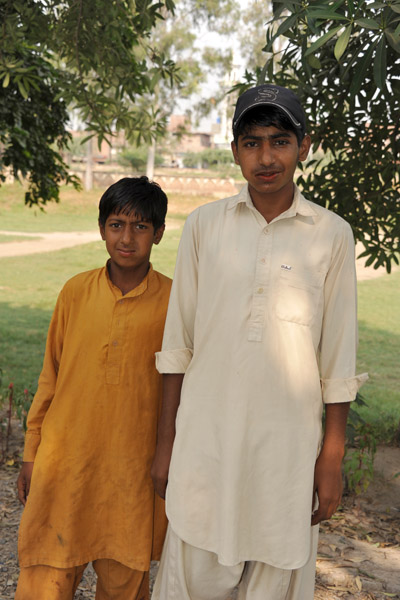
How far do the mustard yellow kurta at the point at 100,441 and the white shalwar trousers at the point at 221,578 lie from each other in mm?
211

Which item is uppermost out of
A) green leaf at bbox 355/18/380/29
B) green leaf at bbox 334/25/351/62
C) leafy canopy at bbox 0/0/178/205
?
leafy canopy at bbox 0/0/178/205

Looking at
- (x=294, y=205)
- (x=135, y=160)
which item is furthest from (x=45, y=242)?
(x=135, y=160)

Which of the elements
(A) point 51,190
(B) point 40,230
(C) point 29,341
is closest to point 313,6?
(A) point 51,190

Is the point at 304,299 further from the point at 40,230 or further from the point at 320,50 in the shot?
the point at 40,230

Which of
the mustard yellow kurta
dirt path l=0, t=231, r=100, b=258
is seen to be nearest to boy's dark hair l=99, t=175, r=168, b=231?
the mustard yellow kurta

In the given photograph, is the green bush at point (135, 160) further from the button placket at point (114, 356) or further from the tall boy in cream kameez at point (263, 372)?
the tall boy in cream kameez at point (263, 372)

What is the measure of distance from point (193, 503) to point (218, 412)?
0.82 ft

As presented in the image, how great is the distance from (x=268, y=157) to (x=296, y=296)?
0.35 meters

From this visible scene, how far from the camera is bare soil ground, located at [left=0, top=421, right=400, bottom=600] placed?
9.30 feet

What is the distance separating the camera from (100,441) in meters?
1.99

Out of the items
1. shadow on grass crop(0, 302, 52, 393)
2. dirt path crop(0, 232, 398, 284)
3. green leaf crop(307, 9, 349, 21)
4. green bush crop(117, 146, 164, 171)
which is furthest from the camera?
green bush crop(117, 146, 164, 171)

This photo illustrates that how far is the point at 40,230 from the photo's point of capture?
71.1 ft

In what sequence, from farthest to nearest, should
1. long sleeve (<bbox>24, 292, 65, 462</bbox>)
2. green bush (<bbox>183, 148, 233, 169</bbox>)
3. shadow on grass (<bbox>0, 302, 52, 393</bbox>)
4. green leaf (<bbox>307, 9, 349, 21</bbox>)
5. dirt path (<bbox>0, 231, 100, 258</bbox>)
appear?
green bush (<bbox>183, 148, 233, 169</bbox>) < dirt path (<bbox>0, 231, 100, 258</bbox>) < shadow on grass (<bbox>0, 302, 52, 393</bbox>) < long sleeve (<bbox>24, 292, 65, 462</bbox>) < green leaf (<bbox>307, 9, 349, 21</bbox>)

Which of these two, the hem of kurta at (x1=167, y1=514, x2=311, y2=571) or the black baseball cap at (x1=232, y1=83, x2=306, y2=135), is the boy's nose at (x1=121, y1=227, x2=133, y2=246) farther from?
the hem of kurta at (x1=167, y1=514, x2=311, y2=571)
